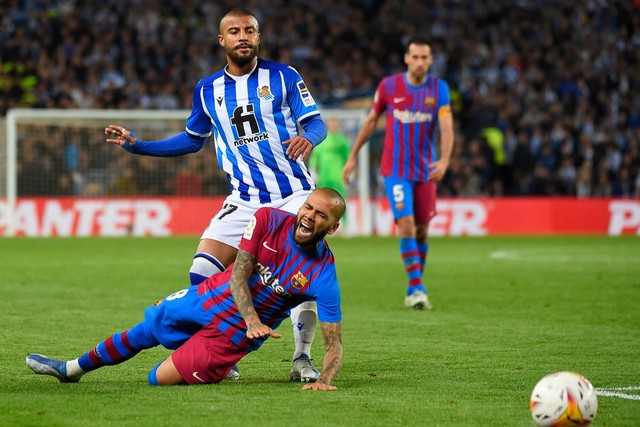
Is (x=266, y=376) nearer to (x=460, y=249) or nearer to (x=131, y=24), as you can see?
(x=460, y=249)

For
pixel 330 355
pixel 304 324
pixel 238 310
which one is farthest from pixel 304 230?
pixel 304 324

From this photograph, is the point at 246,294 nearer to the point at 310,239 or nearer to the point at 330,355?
the point at 310,239

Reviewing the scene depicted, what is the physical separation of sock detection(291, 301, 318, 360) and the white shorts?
552 mm

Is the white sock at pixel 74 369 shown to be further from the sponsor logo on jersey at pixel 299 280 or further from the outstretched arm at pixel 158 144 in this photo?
the outstretched arm at pixel 158 144

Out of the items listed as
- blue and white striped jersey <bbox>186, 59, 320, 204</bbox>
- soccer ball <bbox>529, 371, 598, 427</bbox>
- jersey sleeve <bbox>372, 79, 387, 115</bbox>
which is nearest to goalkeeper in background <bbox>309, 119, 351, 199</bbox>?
jersey sleeve <bbox>372, 79, 387, 115</bbox>

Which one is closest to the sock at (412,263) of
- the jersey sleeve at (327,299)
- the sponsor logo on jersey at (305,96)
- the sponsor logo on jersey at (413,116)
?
the sponsor logo on jersey at (413,116)

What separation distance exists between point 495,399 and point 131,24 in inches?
838

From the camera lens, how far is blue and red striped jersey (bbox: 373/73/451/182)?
10.6m

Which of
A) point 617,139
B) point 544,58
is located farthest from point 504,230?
point 544,58

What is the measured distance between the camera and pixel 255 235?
5887mm

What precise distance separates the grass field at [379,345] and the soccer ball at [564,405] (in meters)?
0.21

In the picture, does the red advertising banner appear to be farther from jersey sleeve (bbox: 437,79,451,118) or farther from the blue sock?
the blue sock

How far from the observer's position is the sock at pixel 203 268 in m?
6.58

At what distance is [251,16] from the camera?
6707 millimetres
